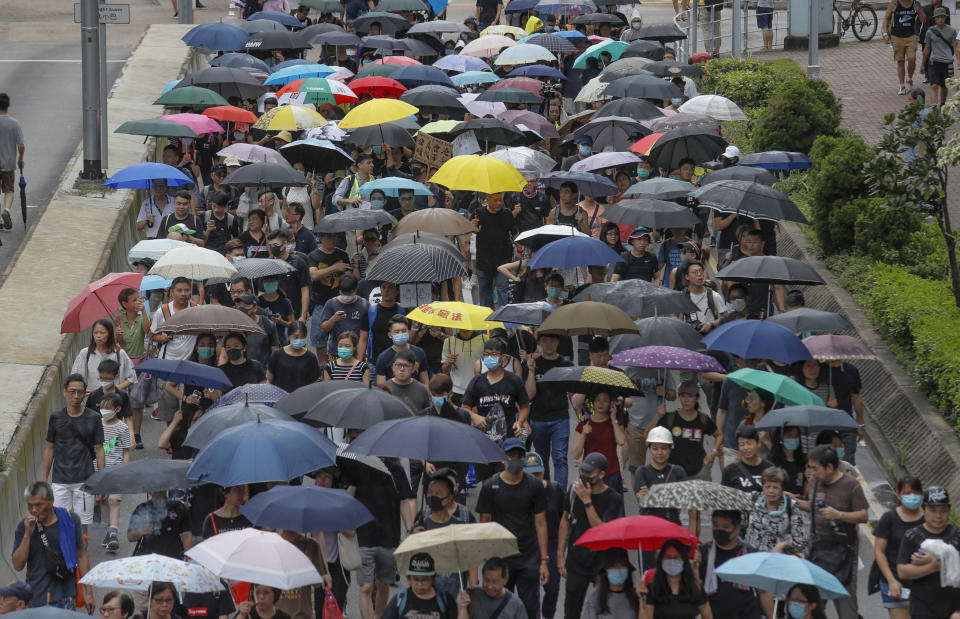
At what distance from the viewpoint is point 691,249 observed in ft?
57.5

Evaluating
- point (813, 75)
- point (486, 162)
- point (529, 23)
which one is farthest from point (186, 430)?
point (529, 23)

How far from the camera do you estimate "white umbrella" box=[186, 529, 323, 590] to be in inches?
384

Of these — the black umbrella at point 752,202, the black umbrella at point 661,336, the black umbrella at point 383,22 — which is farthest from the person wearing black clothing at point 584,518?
the black umbrella at point 383,22

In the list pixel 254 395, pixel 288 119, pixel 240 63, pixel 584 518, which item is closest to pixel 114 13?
pixel 288 119

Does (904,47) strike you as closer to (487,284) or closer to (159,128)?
(487,284)

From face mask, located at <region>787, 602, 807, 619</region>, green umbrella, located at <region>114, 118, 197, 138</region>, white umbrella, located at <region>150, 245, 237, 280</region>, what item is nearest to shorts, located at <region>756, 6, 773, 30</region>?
green umbrella, located at <region>114, 118, 197, 138</region>

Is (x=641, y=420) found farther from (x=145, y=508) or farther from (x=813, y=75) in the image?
(x=813, y=75)

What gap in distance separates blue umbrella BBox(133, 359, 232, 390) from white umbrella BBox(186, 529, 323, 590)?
361cm

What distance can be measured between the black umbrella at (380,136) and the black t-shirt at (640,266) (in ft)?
15.6

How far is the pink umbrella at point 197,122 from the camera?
21.8 metres

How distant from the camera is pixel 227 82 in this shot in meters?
24.6

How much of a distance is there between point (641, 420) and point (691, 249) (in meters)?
3.87

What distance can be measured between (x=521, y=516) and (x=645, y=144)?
9923 mm

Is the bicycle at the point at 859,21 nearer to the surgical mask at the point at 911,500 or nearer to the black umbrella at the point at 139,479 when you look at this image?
the surgical mask at the point at 911,500
